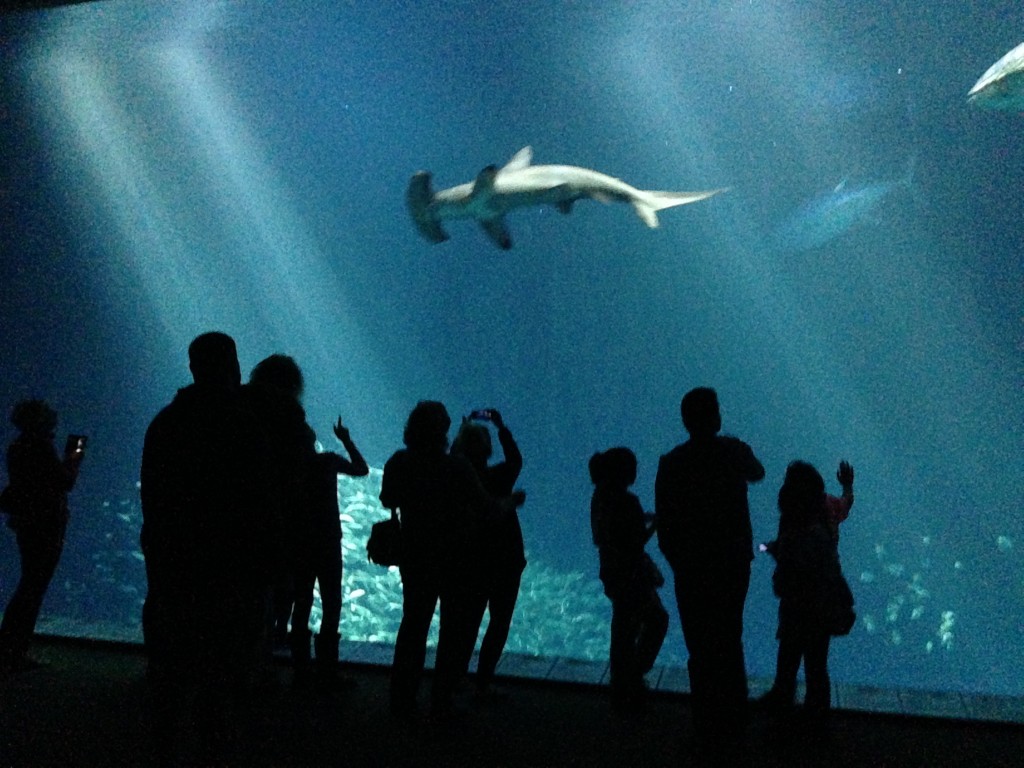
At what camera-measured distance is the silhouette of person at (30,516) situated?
438cm

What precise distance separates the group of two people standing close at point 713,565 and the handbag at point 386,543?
3.10ft

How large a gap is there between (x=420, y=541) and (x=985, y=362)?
3843 centimetres

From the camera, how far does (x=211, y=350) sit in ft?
9.08

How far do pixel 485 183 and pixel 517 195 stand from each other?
23 cm

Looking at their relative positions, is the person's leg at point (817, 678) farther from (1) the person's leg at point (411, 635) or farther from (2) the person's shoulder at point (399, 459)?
(2) the person's shoulder at point (399, 459)

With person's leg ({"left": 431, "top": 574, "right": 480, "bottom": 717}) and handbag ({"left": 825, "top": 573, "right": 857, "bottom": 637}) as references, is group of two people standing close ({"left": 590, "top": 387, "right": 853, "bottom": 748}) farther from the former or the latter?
person's leg ({"left": 431, "top": 574, "right": 480, "bottom": 717})

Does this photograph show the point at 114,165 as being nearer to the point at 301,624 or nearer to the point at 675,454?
the point at 301,624

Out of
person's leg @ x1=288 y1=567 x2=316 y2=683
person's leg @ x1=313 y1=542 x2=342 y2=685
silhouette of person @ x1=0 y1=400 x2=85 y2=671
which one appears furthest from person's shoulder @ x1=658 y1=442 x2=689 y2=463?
silhouette of person @ x1=0 y1=400 x2=85 y2=671

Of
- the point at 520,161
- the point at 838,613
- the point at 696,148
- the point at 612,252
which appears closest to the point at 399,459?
the point at 838,613

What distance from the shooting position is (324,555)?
13.3 feet

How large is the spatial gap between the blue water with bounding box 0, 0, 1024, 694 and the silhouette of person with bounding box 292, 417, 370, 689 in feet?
35.5

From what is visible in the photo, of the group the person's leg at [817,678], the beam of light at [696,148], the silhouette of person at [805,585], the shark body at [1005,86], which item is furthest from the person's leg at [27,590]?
the beam of light at [696,148]

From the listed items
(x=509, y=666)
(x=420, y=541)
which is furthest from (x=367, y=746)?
(x=509, y=666)

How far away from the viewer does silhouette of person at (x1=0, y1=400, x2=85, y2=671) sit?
438 centimetres
